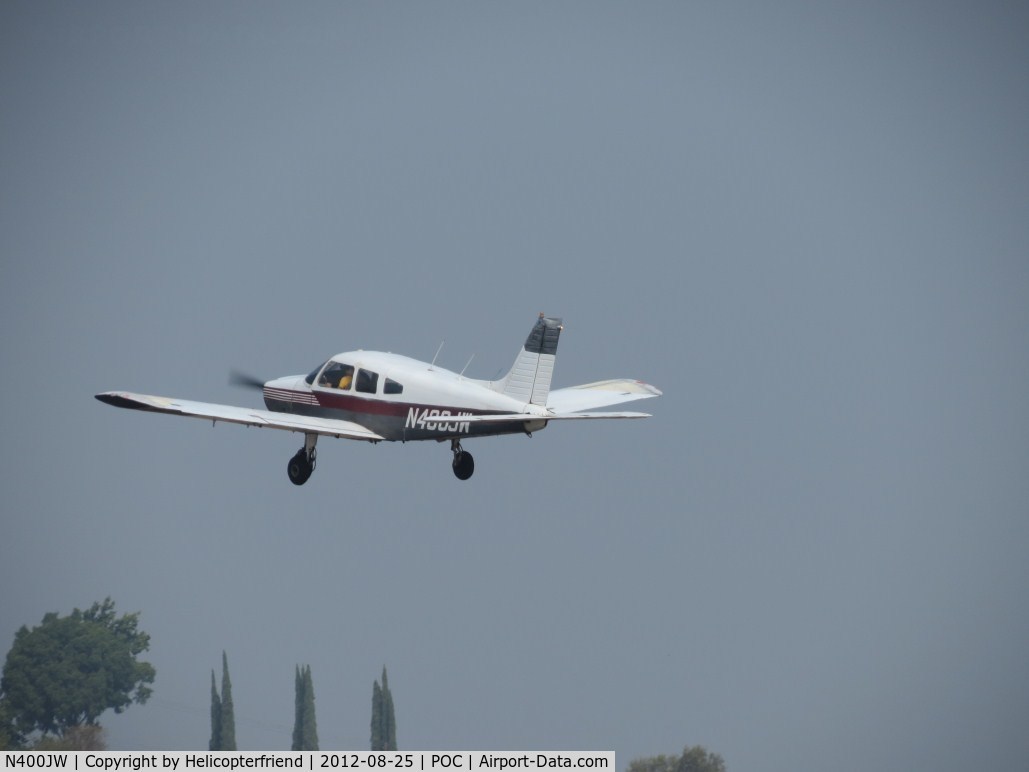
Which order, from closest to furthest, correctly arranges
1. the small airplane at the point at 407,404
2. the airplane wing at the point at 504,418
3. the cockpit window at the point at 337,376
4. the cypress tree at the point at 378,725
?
the airplane wing at the point at 504,418
the small airplane at the point at 407,404
the cockpit window at the point at 337,376
the cypress tree at the point at 378,725

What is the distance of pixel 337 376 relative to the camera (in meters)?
49.3

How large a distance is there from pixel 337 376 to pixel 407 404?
2.41 m

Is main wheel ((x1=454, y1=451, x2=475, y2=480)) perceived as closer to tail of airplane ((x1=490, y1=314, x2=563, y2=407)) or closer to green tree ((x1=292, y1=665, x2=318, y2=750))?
tail of airplane ((x1=490, y1=314, x2=563, y2=407))

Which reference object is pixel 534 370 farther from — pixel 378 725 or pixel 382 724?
pixel 378 725

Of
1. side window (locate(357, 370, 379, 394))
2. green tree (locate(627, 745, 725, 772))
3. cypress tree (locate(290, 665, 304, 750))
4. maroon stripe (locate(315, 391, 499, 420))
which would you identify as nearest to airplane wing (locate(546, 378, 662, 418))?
maroon stripe (locate(315, 391, 499, 420))

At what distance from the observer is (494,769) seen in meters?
48.0

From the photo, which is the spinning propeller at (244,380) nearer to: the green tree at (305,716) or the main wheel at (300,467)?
the main wheel at (300,467)

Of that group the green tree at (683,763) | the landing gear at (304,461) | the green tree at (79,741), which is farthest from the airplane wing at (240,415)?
the green tree at (683,763)

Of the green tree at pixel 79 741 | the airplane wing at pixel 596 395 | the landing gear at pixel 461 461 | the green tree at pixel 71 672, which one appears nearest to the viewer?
the landing gear at pixel 461 461

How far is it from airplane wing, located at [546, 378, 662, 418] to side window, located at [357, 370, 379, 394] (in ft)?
14.9

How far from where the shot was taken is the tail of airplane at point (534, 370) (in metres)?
A: 47.8

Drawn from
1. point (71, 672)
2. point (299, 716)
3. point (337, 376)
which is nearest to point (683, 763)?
point (299, 716)

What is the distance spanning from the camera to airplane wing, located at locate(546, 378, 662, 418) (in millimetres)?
51531

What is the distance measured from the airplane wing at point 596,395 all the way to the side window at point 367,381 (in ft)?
14.9
